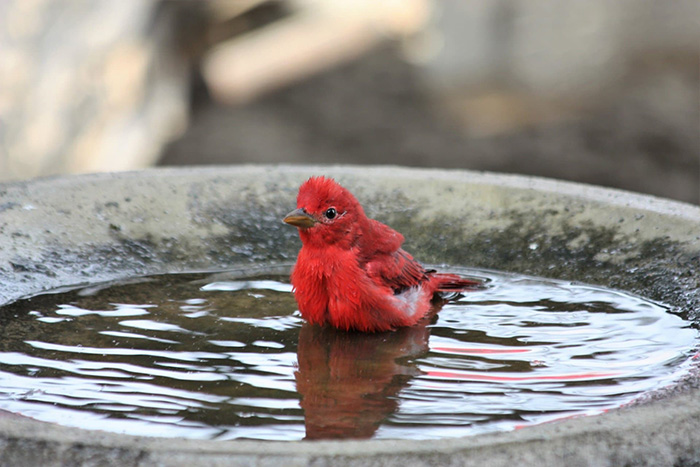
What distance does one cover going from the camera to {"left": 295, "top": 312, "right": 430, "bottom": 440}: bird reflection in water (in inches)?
82.6

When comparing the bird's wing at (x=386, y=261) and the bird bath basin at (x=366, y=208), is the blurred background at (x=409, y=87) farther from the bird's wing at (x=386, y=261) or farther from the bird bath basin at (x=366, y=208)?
the bird's wing at (x=386, y=261)

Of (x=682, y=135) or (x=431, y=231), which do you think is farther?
(x=682, y=135)

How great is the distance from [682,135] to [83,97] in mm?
5711

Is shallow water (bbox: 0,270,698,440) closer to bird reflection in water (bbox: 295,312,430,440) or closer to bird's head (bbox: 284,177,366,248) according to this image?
bird reflection in water (bbox: 295,312,430,440)

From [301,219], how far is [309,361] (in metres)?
0.50

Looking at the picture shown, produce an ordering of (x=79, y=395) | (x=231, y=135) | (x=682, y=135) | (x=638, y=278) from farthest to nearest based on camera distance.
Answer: (x=231, y=135) → (x=682, y=135) → (x=638, y=278) → (x=79, y=395)

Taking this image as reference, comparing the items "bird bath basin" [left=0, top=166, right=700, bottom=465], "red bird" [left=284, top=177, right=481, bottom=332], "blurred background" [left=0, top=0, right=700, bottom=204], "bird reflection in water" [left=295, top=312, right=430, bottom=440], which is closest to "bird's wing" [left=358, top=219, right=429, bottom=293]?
"red bird" [left=284, top=177, right=481, bottom=332]

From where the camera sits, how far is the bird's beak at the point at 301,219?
2877mm

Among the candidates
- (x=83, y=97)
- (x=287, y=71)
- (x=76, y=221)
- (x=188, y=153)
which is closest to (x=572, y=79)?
(x=287, y=71)

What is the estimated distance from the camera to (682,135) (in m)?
9.42

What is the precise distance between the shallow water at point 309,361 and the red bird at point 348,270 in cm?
6

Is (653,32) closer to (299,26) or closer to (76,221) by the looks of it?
(299,26)

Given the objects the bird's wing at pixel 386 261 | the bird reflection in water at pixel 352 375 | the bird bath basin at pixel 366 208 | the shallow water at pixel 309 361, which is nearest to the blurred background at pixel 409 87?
the bird bath basin at pixel 366 208

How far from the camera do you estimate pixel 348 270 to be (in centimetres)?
289
